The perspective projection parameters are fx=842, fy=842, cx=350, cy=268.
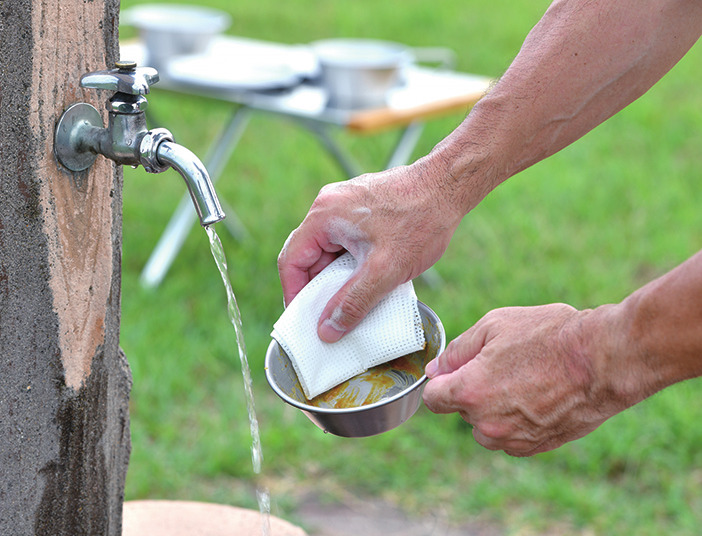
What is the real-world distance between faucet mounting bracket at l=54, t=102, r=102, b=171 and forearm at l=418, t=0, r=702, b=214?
59cm

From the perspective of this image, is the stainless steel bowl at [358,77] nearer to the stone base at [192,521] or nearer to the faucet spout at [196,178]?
the stone base at [192,521]

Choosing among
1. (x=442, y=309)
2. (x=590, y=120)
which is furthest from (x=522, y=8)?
(x=590, y=120)

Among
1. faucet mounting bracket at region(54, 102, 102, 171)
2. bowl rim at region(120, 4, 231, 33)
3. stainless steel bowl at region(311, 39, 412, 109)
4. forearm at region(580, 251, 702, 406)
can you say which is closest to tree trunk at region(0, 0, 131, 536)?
faucet mounting bracket at region(54, 102, 102, 171)

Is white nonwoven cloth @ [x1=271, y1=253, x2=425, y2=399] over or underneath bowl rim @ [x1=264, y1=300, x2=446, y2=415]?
over

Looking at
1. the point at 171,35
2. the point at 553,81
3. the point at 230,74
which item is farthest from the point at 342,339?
the point at 171,35

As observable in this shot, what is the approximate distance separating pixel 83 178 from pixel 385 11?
6787 mm

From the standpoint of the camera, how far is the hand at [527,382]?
124cm

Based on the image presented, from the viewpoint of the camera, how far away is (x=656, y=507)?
8.75 ft

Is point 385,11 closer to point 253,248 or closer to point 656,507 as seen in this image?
point 253,248

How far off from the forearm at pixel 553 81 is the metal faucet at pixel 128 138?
19.7 inches

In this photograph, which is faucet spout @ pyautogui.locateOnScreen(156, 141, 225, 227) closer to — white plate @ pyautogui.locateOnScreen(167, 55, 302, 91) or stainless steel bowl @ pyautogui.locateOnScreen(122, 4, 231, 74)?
white plate @ pyautogui.locateOnScreen(167, 55, 302, 91)

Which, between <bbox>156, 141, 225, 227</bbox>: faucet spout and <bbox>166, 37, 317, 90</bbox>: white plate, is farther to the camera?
<bbox>166, 37, 317, 90</bbox>: white plate

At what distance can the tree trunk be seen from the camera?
1147 millimetres

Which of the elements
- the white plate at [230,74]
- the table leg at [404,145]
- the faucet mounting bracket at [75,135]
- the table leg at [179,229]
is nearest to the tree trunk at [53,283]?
the faucet mounting bracket at [75,135]
